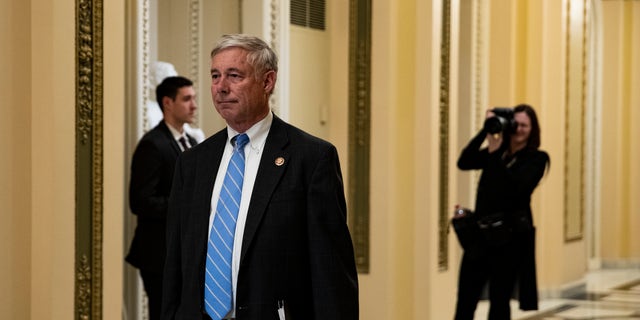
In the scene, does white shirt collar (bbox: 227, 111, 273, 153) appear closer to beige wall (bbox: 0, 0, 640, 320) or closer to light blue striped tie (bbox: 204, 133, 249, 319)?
light blue striped tie (bbox: 204, 133, 249, 319)

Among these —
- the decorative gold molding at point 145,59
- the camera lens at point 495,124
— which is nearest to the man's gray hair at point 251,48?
the decorative gold molding at point 145,59

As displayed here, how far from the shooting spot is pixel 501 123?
21.4ft

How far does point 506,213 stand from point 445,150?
1756 mm

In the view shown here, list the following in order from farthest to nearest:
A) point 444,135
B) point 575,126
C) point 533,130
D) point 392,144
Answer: point 575,126, point 444,135, point 392,144, point 533,130

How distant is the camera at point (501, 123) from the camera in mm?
6516

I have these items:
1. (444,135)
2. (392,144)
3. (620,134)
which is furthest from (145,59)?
(620,134)

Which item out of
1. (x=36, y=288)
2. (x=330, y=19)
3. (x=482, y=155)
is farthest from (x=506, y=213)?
(x=36, y=288)

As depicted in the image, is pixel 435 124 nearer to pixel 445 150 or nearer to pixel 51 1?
pixel 445 150

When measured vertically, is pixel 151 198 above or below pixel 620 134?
below

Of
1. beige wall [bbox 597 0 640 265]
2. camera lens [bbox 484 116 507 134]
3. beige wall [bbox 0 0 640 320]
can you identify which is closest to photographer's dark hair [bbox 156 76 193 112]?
beige wall [bbox 0 0 640 320]

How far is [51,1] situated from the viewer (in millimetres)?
4520

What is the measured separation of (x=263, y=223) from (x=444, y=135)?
17.4ft

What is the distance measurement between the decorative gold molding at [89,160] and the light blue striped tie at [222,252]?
1.86 metres

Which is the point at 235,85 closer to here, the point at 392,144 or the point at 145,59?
the point at 145,59
